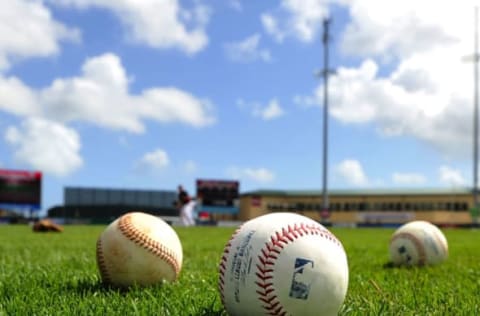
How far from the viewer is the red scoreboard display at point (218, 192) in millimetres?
57750

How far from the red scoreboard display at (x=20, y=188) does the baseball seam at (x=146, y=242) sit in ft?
148

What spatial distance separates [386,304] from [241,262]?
4.60 feet

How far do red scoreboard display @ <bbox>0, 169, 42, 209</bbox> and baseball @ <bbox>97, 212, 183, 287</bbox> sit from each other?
4516 centimetres

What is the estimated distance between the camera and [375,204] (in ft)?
219

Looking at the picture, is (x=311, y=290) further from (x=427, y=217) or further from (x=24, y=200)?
(x=427, y=217)

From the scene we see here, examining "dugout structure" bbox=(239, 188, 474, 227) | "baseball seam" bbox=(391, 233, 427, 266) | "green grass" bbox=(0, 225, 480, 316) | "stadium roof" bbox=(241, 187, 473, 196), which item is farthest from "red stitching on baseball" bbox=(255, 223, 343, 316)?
"stadium roof" bbox=(241, 187, 473, 196)

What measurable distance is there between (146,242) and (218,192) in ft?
176

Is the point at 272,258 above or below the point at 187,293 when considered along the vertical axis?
above

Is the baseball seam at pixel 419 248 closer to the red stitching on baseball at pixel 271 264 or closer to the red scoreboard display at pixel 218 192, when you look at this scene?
the red stitching on baseball at pixel 271 264

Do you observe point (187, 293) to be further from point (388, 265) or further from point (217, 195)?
point (217, 195)

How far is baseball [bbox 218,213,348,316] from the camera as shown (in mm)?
3020

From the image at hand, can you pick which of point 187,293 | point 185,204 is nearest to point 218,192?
point 185,204

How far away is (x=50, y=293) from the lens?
4441mm

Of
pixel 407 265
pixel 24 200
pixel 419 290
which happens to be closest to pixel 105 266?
pixel 419 290
